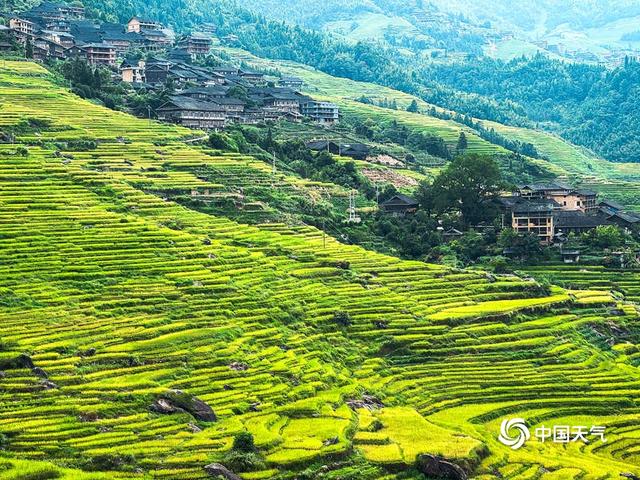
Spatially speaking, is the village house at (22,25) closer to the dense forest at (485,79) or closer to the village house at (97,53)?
the village house at (97,53)

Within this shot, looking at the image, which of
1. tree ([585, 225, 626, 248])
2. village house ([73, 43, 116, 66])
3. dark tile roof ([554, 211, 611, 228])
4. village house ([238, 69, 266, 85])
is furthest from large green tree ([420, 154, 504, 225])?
village house ([238, 69, 266, 85])

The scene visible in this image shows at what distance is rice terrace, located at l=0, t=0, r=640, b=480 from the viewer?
38.6 meters

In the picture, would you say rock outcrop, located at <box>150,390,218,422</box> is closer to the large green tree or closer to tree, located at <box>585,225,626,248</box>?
tree, located at <box>585,225,626,248</box>

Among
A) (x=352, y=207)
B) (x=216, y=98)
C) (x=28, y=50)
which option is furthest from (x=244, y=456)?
(x=28, y=50)

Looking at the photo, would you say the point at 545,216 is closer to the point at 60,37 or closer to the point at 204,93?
the point at 204,93

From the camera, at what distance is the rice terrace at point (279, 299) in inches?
1521

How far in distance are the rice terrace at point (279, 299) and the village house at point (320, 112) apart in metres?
3.13

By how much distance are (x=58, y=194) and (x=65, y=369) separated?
2310cm

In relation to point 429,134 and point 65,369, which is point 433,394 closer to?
point 65,369

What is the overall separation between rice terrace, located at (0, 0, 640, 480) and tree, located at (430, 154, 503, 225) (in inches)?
7.3

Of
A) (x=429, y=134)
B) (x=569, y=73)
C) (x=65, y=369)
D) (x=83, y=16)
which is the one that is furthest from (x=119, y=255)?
(x=569, y=73)

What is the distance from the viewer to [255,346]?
48.2 metres

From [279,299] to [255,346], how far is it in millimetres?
6089

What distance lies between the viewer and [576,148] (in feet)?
470
